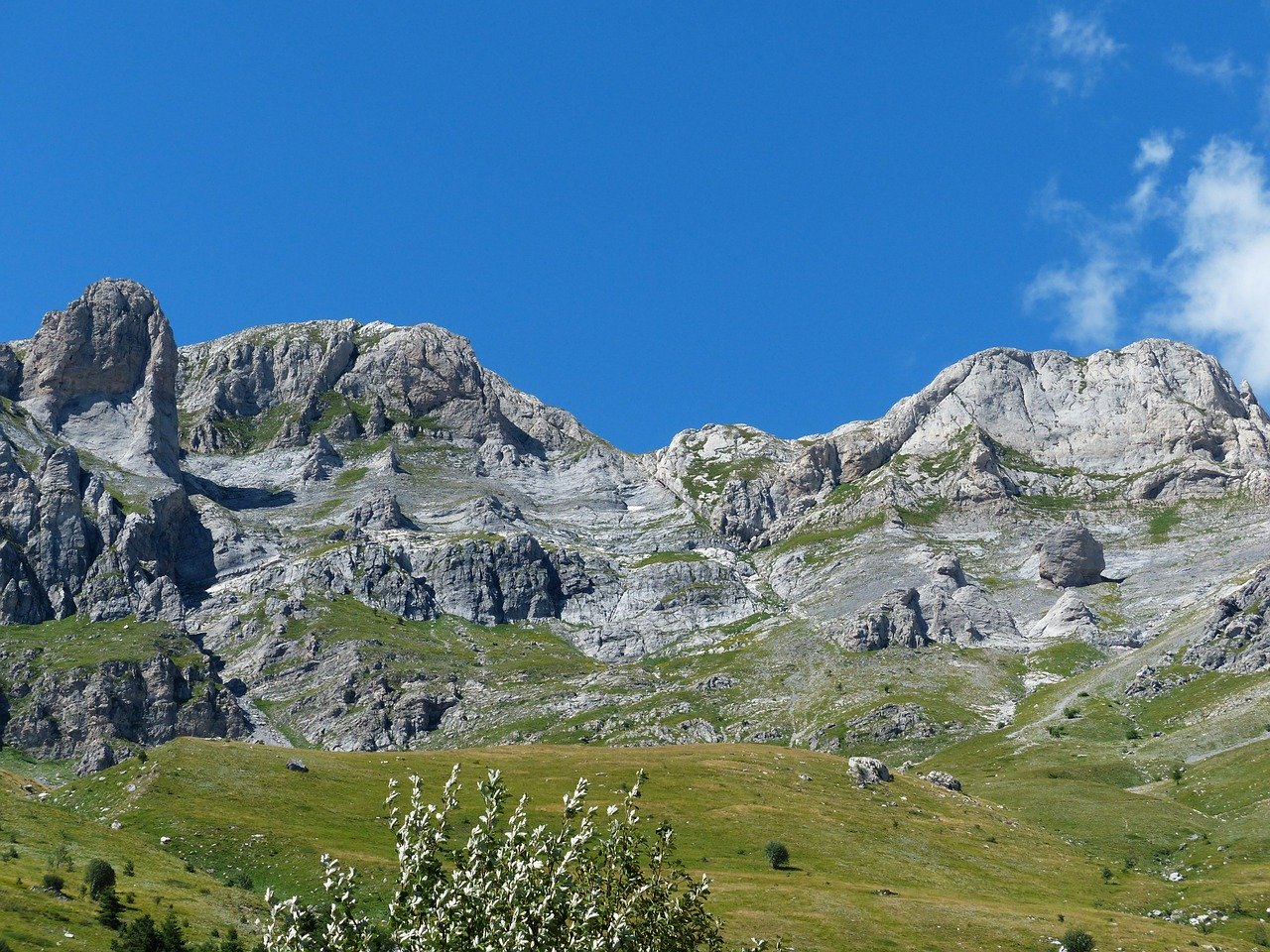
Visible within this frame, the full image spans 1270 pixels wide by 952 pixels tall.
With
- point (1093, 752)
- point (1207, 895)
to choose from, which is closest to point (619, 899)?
point (1207, 895)

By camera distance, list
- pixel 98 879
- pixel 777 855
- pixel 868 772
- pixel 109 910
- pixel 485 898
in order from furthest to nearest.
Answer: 1. pixel 868 772
2. pixel 777 855
3. pixel 98 879
4. pixel 109 910
5. pixel 485 898

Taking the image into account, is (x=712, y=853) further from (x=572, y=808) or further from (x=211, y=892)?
(x=572, y=808)

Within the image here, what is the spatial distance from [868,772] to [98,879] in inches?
3749

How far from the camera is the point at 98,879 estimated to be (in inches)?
2822

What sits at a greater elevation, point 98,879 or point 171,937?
point 98,879

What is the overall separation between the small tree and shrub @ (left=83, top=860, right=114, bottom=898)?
3.92ft

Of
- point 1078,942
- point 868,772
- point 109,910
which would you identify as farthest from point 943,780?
point 109,910

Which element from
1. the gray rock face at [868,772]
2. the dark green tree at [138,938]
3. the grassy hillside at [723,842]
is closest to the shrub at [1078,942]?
the grassy hillside at [723,842]

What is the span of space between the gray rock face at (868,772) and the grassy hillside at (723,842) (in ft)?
7.99

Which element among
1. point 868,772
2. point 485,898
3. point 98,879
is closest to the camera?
point 485,898

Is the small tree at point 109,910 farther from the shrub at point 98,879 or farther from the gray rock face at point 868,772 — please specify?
the gray rock face at point 868,772

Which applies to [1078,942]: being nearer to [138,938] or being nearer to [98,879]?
[138,938]

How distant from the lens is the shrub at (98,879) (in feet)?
234

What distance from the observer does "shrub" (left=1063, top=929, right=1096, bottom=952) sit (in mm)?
84000
